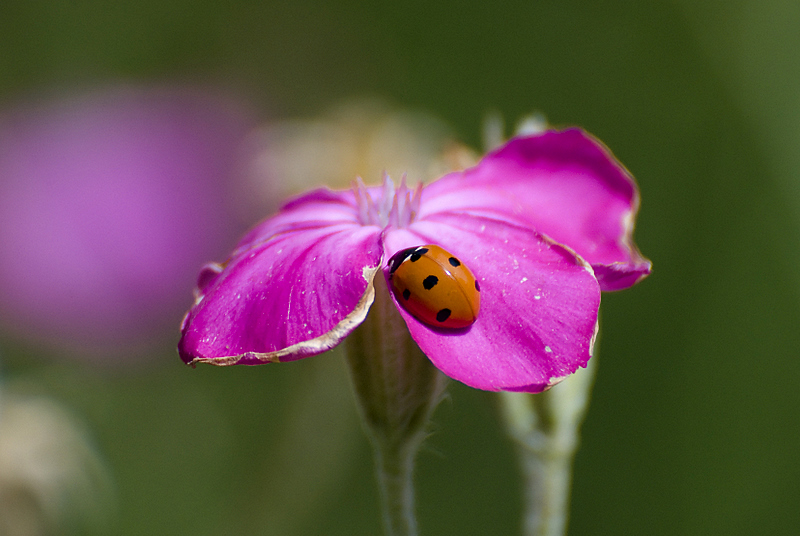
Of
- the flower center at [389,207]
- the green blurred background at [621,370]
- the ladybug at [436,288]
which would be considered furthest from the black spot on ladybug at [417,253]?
the green blurred background at [621,370]

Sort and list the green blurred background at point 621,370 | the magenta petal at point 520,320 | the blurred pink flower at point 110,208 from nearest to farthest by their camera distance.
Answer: the magenta petal at point 520,320
the green blurred background at point 621,370
the blurred pink flower at point 110,208

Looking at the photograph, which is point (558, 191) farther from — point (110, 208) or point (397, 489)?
point (110, 208)

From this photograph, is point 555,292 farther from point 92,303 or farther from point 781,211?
point 92,303

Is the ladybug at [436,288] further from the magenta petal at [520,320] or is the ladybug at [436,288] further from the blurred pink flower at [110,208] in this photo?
the blurred pink flower at [110,208]

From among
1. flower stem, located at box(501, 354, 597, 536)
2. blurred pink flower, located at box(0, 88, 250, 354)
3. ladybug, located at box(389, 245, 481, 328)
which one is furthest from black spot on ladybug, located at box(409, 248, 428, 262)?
blurred pink flower, located at box(0, 88, 250, 354)

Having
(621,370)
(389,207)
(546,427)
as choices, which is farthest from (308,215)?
(621,370)

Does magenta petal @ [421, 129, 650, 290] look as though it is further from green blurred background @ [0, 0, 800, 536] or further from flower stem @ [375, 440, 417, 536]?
green blurred background @ [0, 0, 800, 536]
